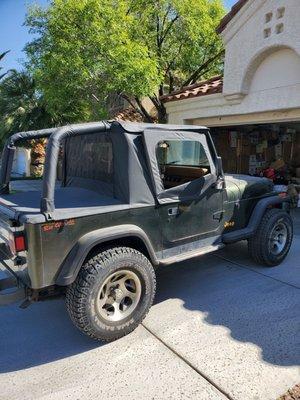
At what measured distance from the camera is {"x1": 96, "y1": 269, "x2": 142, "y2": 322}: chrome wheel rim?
3.37m

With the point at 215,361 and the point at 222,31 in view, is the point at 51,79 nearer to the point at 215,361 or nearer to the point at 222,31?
the point at 222,31

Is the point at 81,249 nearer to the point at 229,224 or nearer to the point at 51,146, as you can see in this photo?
the point at 51,146

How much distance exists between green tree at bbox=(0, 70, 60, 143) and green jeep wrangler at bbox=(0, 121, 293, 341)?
11.8m

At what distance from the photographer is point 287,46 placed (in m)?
6.91

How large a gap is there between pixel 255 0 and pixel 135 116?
27.4 ft

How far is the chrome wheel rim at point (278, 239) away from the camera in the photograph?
16.8ft

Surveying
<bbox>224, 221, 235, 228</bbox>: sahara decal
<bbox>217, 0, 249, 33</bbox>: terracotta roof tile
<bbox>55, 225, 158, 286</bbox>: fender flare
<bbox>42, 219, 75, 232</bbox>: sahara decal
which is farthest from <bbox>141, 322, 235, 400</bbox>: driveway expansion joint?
<bbox>217, 0, 249, 33</bbox>: terracotta roof tile

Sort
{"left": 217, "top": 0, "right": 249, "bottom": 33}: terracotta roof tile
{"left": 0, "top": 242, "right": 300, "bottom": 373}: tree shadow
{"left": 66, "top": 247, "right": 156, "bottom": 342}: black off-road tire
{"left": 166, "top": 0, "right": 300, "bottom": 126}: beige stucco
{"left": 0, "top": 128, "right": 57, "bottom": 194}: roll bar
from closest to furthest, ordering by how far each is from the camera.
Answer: {"left": 66, "top": 247, "right": 156, "bottom": 342}: black off-road tire → {"left": 0, "top": 242, "right": 300, "bottom": 373}: tree shadow → {"left": 0, "top": 128, "right": 57, "bottom": 194}: roll bar → {"left": 166, "top": 0, "right": 300, "bottom": 126}: beige stucco → {"left": 217, "top": 0, "right": 249, "bottom": 33}: terracotta roof tile

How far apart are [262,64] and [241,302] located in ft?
18.0

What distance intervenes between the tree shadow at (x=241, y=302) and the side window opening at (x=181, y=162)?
1.28 meters

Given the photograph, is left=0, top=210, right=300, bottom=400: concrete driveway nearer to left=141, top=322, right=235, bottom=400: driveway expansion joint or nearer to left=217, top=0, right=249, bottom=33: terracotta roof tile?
left=141, top=322, right=235, bottom=400: driveway expansion joint

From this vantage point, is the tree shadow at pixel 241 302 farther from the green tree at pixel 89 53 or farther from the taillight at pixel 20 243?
the green tree at pixel 89 53

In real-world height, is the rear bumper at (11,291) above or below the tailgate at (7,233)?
below

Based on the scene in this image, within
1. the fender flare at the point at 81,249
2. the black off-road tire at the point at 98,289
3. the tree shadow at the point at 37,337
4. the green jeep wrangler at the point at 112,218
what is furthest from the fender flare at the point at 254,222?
the tree shadow at the point at 37,337
